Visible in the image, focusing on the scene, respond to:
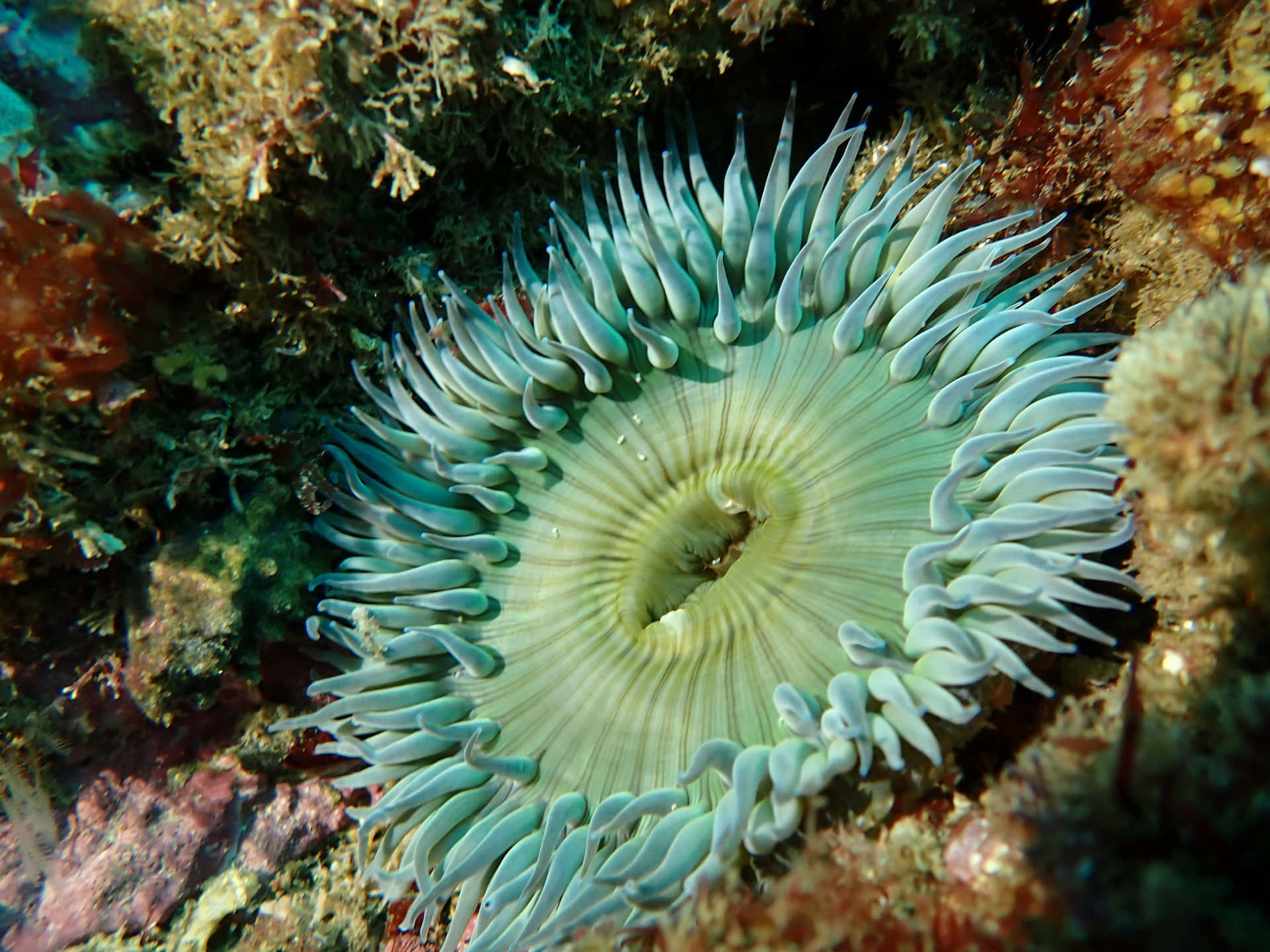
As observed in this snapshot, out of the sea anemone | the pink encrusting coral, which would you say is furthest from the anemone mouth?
the pink encrusting coral

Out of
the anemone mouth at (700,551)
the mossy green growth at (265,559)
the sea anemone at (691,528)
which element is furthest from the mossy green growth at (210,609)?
the anemone mouth at (700,551)

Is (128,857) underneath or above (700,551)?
above

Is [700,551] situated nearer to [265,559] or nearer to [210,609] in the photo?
[265,559]

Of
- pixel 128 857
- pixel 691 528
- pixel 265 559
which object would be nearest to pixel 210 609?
pixel 265 559

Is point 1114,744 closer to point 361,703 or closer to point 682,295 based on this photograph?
point 682,295

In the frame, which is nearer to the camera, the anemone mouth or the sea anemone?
the sea anemone

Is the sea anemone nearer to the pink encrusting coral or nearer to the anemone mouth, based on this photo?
the anemone mouth

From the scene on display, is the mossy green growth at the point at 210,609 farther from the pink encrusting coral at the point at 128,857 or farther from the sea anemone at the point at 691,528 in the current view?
the pink encrusting coral at the point at 128,857

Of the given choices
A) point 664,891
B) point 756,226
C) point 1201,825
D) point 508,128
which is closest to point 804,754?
point 664,891
